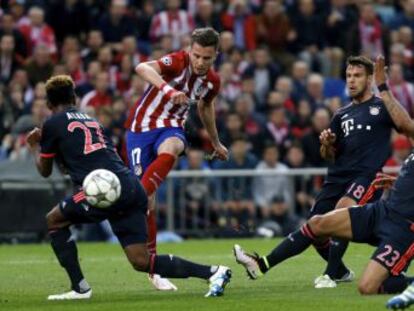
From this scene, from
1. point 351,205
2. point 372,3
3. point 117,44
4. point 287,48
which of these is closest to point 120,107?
point 117,44

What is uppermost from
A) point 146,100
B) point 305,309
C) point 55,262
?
point 146,100

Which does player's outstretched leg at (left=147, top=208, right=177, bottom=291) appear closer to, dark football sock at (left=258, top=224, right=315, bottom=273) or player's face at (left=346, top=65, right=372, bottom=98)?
dark football sock at (left=258, top=224, right=315, bottom=273)

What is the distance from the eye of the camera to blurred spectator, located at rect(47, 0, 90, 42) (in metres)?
25.7

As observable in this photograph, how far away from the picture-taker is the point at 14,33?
24172mm

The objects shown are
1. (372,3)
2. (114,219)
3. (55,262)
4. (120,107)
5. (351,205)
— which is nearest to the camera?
(114,219)

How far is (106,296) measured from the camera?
12.8 metres

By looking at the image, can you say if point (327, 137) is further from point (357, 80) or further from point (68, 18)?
point (68, 18)

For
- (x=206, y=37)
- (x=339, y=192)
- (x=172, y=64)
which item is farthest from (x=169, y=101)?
(x=339, y=192)

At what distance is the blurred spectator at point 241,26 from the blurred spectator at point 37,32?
144 inches

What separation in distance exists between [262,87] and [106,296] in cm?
1332

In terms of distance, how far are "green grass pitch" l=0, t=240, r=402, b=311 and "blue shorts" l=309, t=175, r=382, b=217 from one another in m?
0.79

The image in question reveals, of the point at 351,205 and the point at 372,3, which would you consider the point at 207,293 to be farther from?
the point at 372,3

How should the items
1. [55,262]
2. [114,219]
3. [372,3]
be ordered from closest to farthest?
[114,219] → [55,262] → [372,3]

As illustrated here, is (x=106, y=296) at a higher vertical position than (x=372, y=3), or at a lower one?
lower
